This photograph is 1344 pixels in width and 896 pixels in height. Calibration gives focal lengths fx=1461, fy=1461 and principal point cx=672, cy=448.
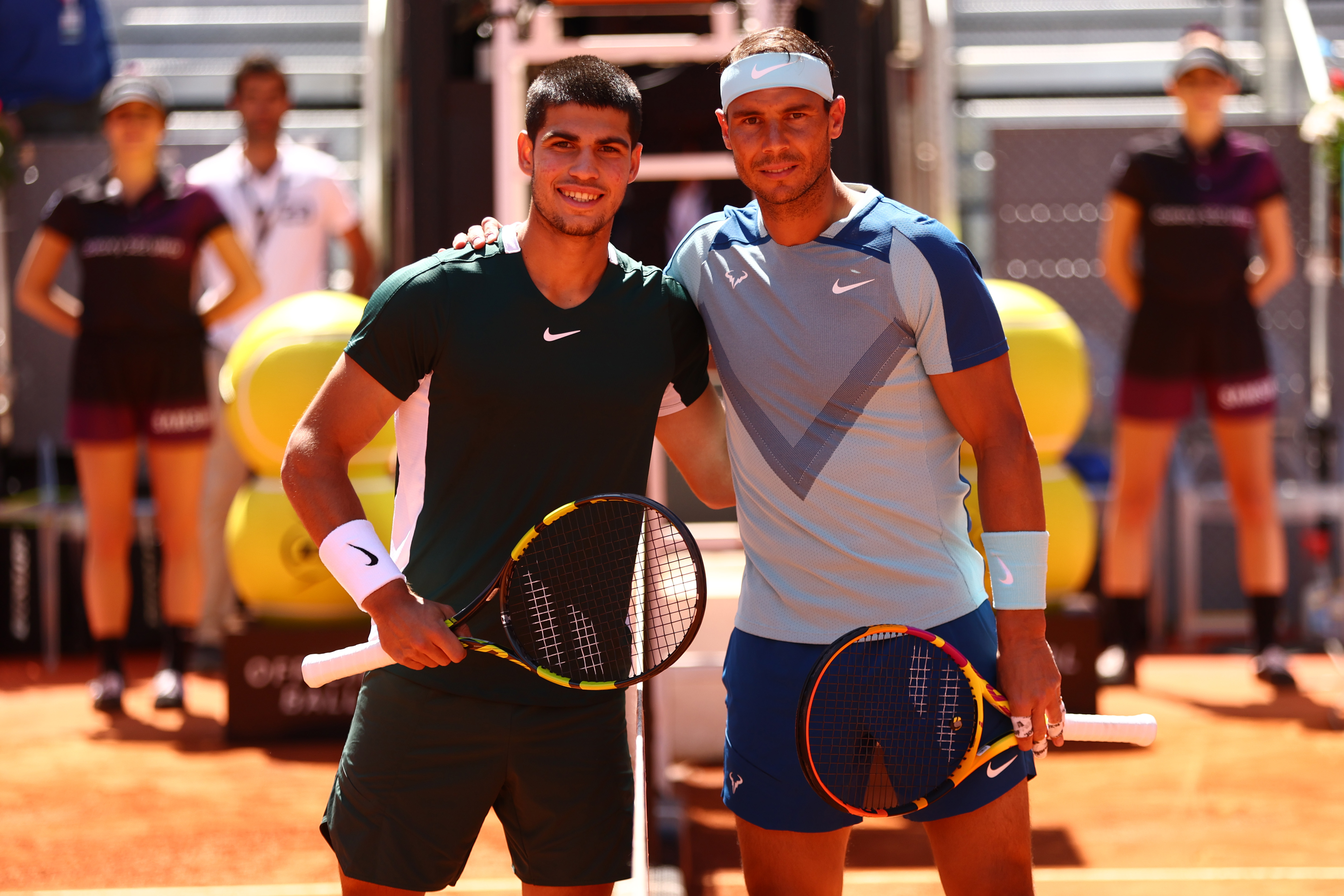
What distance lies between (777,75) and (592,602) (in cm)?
85

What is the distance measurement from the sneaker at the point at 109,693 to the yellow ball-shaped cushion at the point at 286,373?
1.15 metres

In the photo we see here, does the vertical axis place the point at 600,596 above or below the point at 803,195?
below

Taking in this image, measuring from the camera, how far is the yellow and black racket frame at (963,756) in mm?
2072

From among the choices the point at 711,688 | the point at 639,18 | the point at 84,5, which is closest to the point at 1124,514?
the point at 711,688

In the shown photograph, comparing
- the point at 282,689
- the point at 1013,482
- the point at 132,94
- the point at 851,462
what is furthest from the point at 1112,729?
the point at 132,94

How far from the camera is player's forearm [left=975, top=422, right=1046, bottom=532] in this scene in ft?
7.15

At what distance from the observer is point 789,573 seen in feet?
7.51

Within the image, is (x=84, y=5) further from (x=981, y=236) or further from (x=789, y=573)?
(x=789, y=573)

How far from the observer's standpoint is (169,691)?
5.48 metres

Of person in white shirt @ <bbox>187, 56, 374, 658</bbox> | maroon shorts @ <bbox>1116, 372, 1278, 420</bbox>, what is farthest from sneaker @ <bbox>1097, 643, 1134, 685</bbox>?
person in white shirt @ <bbox>187, 56, 374, 658</bbox>

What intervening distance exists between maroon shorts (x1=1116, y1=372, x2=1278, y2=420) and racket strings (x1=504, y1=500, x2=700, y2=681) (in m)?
3.79

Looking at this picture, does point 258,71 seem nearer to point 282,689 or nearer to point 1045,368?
point 282,689

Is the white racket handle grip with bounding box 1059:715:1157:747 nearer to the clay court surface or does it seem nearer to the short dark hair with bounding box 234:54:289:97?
the clay court surface

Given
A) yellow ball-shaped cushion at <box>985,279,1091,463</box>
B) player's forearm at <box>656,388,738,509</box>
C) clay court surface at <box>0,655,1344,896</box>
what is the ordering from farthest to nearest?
yellow ball-shaped cushion at <box>985,279,1091,463</box>, clay court surface at <box>0,655,1344,896</box>, player's forearm at <box>656,388,738,509</box>
